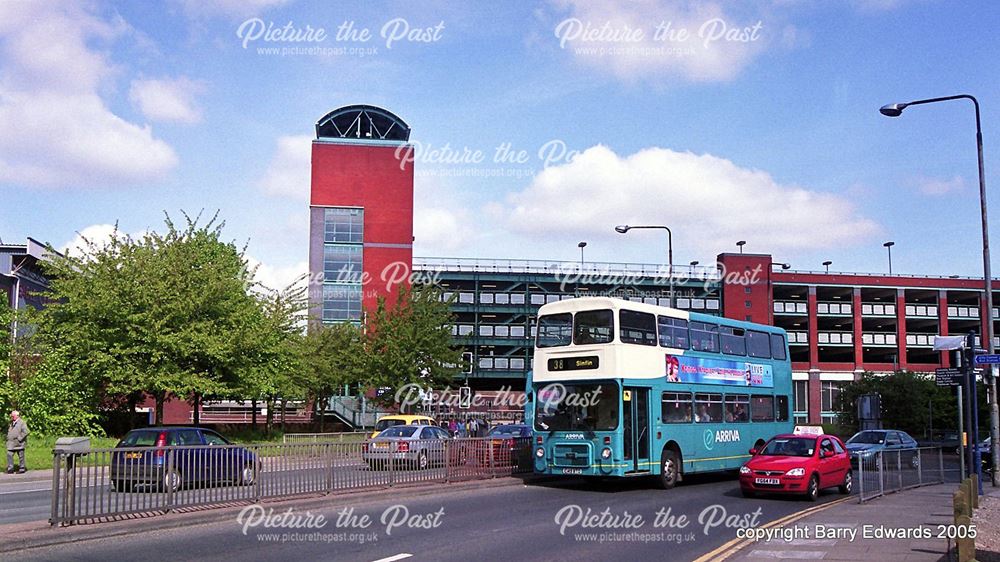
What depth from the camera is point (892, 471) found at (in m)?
22.2

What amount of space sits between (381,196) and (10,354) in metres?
45.0

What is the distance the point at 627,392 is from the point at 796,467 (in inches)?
158

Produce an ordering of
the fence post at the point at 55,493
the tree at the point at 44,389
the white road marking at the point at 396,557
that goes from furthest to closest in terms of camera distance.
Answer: the tree at the point at 44,389 < the fence post at the point at 55,493 < the white road marking at the point at 396,557

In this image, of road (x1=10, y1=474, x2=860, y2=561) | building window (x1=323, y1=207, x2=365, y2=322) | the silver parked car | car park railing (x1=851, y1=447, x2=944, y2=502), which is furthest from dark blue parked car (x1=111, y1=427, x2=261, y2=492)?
building window (x1=323, y1=207, x2=365, y2=322)

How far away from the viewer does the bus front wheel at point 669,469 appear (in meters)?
21.7

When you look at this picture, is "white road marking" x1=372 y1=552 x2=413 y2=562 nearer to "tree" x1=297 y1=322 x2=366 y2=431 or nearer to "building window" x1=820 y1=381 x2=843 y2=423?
"tree" x1=297 y1=322 x2=366 y2=431

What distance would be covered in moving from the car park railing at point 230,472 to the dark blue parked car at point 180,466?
0.05 feet

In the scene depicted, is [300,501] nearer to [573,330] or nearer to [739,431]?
[573,330]

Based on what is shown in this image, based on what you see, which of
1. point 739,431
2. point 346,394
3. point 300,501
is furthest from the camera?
point 346,394

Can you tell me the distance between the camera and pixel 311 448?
17.5 m

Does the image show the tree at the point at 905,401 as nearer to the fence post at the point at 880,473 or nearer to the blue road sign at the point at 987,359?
the blue road sign at the point at 987,359

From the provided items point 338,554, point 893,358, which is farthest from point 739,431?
point 893,358

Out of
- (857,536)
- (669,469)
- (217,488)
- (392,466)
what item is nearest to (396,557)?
(217,488)

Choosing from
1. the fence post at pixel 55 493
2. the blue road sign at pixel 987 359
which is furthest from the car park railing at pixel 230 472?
the blue road sign at pixel 987 359
